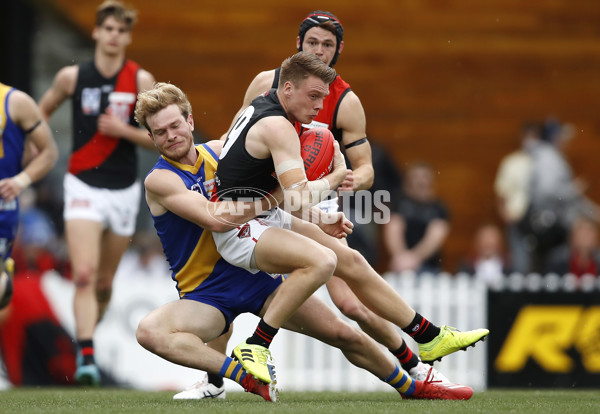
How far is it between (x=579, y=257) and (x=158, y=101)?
227 inches

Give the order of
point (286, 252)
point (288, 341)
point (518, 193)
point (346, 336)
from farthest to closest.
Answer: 1. point (518, 193)
2. point (288, 341)
3. point (346, 336)
4. point (286, 252)

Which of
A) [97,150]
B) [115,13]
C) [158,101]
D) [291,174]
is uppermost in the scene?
[115,13]

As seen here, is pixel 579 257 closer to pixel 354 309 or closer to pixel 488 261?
pixel 488 261

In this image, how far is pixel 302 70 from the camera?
567cm

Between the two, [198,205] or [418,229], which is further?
[418,229]

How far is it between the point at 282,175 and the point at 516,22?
8.11 meters

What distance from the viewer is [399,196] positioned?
10938 mm

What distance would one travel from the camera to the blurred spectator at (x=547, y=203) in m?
11.2

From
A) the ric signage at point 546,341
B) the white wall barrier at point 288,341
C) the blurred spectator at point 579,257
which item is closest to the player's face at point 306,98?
the white wall barrier at point 288,341

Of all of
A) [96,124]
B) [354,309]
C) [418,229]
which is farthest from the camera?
[418,229]

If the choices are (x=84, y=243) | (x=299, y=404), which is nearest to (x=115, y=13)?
(x=84, y=243)

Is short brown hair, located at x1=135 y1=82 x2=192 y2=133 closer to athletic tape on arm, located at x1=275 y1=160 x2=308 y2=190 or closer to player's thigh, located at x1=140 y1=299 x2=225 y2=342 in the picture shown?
athletic tape on arm, located at x1=275 y1=160 x2=308 y2=190

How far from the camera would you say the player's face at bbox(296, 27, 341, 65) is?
22.0 feet

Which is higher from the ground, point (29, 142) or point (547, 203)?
point (29, 142)
